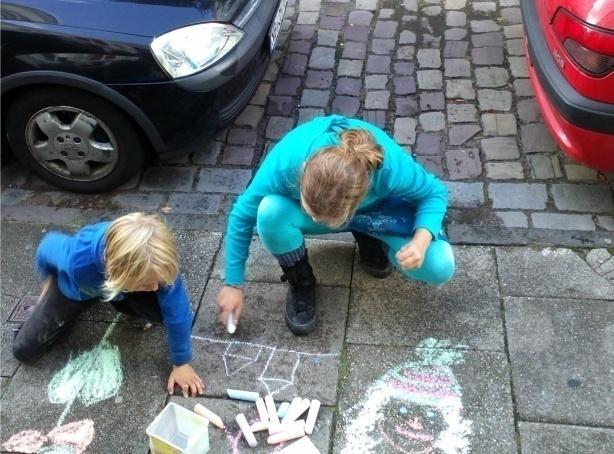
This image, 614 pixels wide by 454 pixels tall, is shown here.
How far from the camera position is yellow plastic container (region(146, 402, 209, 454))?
2.53 m

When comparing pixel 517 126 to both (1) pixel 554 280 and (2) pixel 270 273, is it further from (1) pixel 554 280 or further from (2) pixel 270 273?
(2) pixel 270 273

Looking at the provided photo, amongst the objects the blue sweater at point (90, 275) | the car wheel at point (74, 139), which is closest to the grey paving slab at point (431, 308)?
the blue sweater at point (90, 275)

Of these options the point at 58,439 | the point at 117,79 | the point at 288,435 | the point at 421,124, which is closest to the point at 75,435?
the point at 58,439

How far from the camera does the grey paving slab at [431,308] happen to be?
3.10m

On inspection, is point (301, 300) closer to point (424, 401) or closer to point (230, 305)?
point (230, 305)

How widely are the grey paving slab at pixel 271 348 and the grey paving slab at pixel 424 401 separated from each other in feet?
0.37

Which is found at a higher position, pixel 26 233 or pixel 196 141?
pixel 196 141

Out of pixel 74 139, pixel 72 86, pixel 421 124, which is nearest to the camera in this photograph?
pixel 72 86

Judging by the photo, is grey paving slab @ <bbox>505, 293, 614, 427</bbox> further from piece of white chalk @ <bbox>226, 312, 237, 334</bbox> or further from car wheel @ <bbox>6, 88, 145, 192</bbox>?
car wheel @ <bbox>6, 88, 145, 192</bbox>

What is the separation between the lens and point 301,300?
3137 mm

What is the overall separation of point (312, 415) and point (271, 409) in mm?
172

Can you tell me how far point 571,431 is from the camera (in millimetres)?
2688

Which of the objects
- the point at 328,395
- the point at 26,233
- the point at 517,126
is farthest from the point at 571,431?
the point at 26,233

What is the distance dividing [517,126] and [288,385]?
7.38 feet
